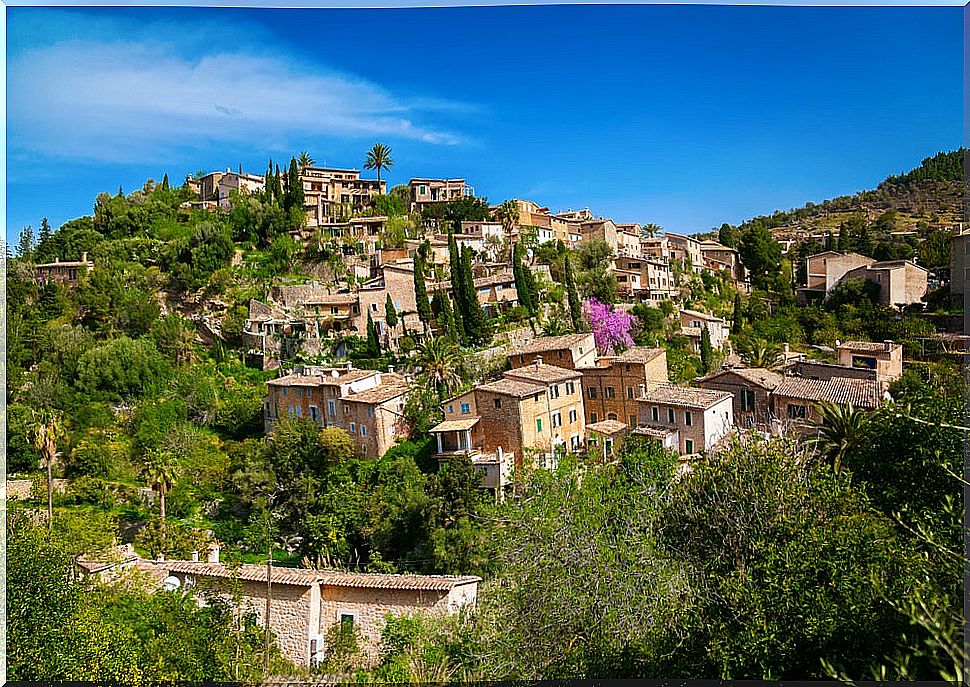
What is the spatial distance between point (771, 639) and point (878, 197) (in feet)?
19.2

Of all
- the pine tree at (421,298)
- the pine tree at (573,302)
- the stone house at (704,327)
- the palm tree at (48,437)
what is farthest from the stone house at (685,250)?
the palm tree at (48,437)

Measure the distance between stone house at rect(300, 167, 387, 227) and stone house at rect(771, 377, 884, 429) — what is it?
34.1 ft

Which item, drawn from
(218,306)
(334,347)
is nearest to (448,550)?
(334,347)

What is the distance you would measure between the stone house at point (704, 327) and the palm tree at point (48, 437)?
8133 mm

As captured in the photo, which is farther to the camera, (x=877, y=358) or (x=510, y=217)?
(x=510, y=217)

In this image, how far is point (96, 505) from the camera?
7.93 metres

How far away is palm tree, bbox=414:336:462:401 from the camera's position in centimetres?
917

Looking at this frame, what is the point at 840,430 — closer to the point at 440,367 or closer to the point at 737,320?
the point at 440,367

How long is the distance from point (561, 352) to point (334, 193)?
9.00 meters

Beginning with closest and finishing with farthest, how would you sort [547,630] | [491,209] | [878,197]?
[547,630] < [878,197] < [491,209]

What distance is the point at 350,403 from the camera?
8555mm

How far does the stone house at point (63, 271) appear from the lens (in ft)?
41.5

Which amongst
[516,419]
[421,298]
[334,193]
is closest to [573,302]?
[421,298]

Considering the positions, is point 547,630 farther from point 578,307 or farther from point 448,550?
point 578,307
